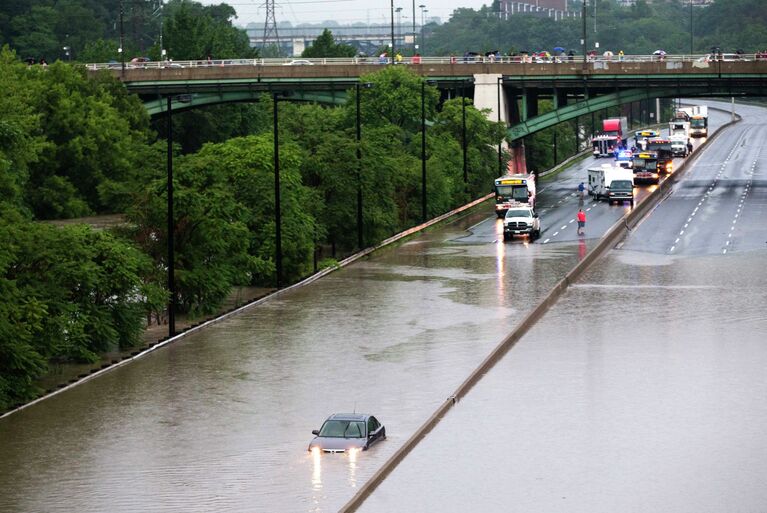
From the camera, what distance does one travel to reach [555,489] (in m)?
35.1

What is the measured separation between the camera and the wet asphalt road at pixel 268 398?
35531 mm

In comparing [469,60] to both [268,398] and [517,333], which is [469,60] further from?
[268,398]

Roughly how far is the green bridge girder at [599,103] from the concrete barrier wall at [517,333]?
264 inches

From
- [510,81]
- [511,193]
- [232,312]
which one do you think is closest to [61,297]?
[232,312]

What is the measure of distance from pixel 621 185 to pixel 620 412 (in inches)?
2443

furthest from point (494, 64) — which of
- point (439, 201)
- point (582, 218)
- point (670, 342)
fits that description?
point (670, 342)

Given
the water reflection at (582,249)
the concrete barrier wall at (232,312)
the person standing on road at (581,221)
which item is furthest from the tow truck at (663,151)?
the water reflection at (582,249)

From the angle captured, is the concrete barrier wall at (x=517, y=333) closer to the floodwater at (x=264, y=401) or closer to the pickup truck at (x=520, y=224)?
the floodwater at (x=264, y=401)

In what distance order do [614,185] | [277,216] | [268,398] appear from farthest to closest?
[614,185] < [277,216] < [268,398]

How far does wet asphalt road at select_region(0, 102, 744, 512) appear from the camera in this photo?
35531 mm

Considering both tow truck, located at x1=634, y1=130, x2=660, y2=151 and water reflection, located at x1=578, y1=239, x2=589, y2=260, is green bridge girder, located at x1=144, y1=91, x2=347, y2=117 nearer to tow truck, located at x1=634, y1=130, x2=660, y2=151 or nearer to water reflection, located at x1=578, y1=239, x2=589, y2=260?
tow truck, located at x1=634, y1=130, x2=660, y2=151

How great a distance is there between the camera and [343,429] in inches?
1510

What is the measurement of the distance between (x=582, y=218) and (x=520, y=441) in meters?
50.4

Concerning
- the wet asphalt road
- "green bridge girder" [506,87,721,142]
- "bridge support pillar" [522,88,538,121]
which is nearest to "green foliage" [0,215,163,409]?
the wet asphalt road
